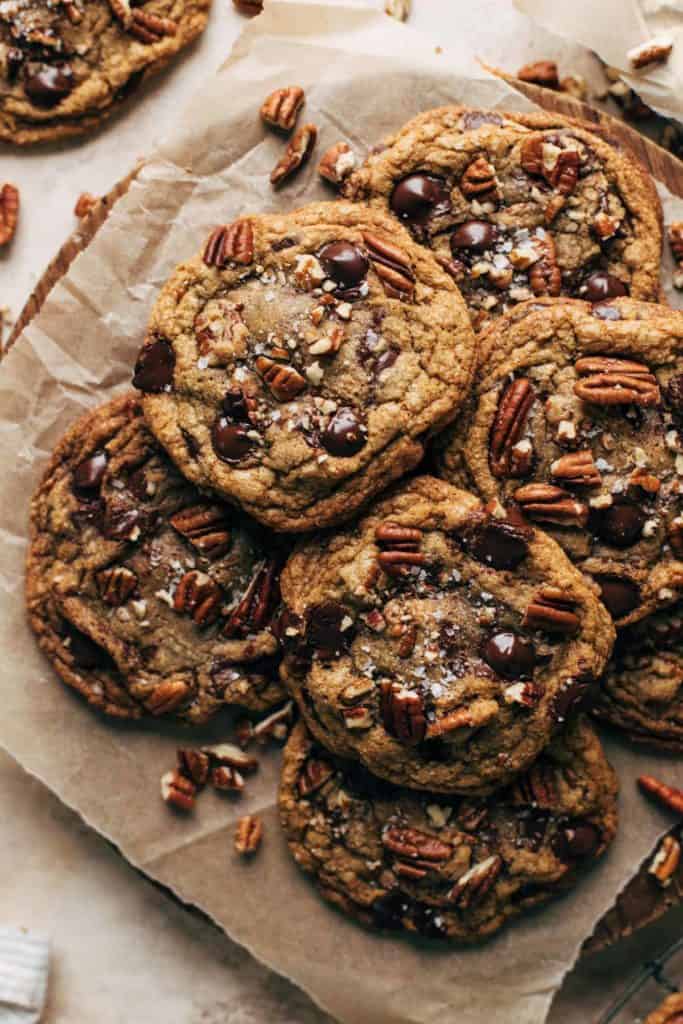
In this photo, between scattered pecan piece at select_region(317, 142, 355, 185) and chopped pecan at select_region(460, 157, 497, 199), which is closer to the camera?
chopped pecan at select_region(460, 157, 497, 199)

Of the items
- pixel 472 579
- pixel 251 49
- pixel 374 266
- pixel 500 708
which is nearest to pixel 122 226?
pixel 251 49

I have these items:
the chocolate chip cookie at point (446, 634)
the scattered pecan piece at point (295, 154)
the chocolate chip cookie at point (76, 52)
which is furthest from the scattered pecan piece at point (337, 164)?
the chocolate chip cookie at point (446, 634)

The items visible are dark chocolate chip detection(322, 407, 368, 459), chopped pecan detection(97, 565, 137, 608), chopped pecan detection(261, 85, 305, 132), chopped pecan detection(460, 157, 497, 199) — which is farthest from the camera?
chopped pecan detection(261, 85, 305, 132)

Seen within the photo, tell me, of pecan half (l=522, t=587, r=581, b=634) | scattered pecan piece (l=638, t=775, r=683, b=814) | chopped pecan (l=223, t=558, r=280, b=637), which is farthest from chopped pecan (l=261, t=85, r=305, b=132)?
scattered pecan piece (l=638, t=775, r=683, b=814)

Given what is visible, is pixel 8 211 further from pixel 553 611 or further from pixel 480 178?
pixel 553 611

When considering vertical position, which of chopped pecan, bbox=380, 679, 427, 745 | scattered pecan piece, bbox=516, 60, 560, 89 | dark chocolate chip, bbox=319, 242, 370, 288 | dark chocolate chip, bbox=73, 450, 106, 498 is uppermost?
scattered pecan piece, bbox=516, 60, 560, 89

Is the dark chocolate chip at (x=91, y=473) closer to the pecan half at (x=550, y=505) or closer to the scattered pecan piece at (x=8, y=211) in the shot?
the scattered pecan piece at (x=8, y=211)

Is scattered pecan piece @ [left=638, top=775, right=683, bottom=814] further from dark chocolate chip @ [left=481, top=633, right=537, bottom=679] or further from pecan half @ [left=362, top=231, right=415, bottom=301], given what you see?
pecan half @ [left=362, top=231, right=415, bottom=301]

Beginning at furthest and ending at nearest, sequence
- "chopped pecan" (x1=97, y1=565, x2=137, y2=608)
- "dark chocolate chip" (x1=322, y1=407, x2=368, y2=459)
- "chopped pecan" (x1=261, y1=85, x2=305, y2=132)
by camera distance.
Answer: "chopped pecan" (x1=261, y1=85, x2=305, y2=132) → "chopped pecan" (x1=97, y1=565, x2=137, y2=608) → "dark chocolate chip" (x1=322, y1=407, x2=368, y2=459)
